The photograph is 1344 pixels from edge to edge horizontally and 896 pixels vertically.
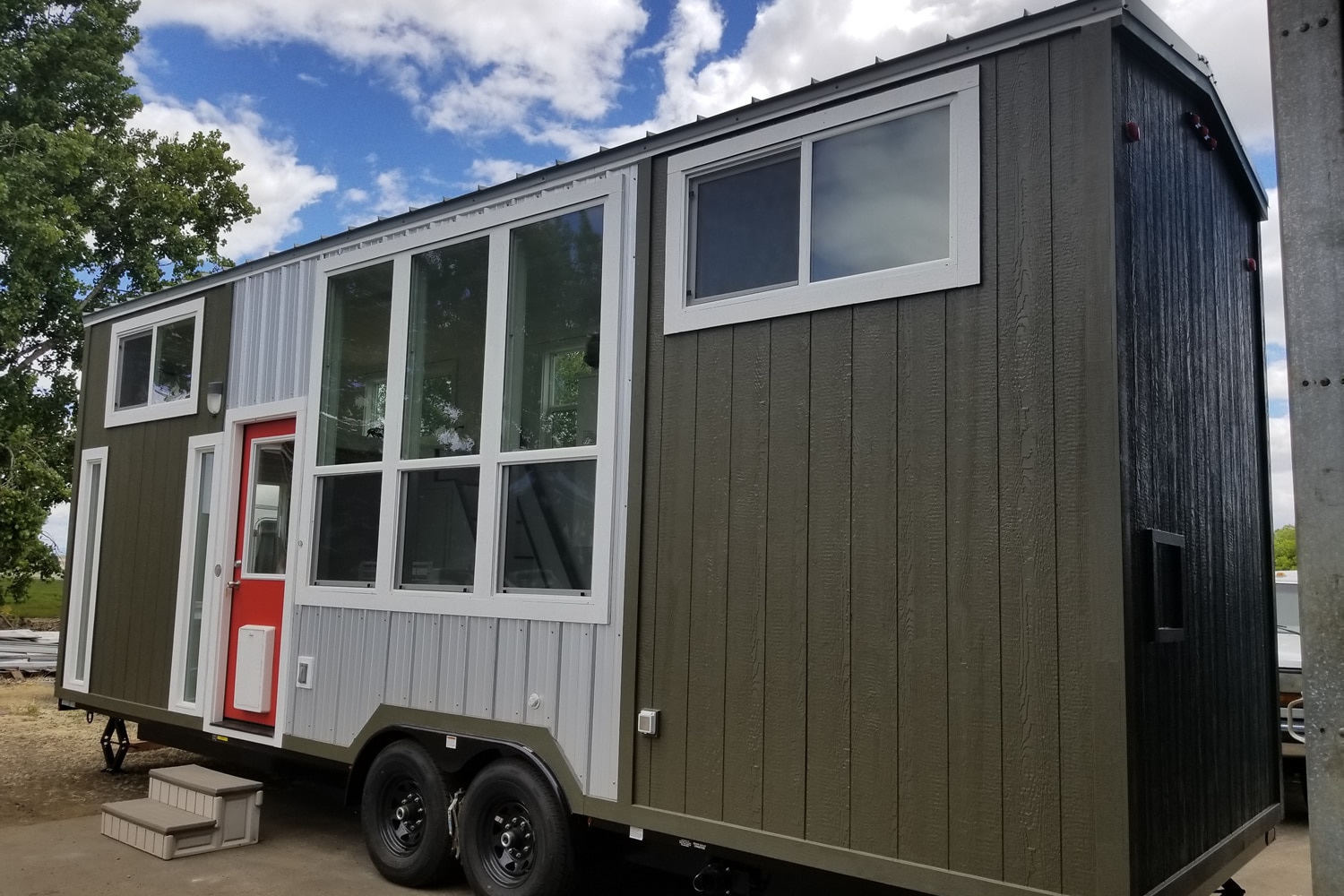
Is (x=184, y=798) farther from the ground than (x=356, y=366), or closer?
closer

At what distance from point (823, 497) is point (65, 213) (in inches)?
516

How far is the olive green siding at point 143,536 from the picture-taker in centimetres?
678

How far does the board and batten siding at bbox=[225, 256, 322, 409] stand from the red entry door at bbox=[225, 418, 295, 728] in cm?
23

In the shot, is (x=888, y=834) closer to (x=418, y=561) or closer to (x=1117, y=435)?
(x=1117, y=435)

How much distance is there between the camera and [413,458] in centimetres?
535

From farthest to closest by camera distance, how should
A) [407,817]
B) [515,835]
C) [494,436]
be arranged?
[407,817] < [494,436] < [515,835]

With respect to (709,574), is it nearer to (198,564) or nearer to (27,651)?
(198,564)

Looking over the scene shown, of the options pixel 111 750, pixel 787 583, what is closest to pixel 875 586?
pixel 787 583

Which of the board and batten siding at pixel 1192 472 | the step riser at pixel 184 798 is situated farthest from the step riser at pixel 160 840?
the board and batten siding at pixel 1192 472

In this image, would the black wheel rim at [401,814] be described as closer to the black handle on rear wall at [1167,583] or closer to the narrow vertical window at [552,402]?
the narrow vertical window at [552,402]

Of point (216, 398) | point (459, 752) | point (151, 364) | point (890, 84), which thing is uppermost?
point (890, 84)

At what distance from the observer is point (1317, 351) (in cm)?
201

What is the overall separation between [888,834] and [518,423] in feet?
8.09

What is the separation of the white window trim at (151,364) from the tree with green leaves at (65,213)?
599 centimetres
